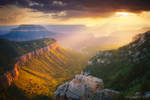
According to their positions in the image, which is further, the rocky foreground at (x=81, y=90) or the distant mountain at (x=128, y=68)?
the distant mountain at (x=128, y=68)

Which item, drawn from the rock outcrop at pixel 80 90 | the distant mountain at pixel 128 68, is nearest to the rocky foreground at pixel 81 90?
the rock outcrop at pixel 80 90

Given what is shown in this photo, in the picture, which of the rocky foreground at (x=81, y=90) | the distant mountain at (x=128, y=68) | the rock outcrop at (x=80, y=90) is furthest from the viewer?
the distant mountain at (x=128, y=68)

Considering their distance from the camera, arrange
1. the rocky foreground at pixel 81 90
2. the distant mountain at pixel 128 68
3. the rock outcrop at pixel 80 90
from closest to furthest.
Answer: the rocky foreground at pixel 81 90 → the rock outcrop at pixel 80 90 → the distant mountain at pixel 128 68

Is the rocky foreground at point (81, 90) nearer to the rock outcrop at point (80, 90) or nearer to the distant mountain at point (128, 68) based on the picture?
the rock outcrop at point (80, 90)

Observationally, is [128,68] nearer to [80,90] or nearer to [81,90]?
[81,90]

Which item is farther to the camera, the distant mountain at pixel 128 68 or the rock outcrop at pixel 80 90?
the distant mountain at pixel 128 68

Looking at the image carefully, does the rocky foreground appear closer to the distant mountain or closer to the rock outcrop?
the rock outcrop

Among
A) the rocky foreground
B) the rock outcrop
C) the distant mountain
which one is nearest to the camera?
the rocky foreground

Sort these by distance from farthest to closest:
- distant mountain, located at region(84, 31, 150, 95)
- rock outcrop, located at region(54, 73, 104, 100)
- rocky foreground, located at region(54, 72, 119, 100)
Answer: distant mountain, located at region(84, 31, 150, 95), rock outcrop, located at region(54, 73, 104, 100), rocky foreground, located at region(54, 72, 119, 100)

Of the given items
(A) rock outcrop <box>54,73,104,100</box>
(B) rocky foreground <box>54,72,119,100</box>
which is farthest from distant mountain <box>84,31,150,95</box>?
(A) rock outcrop <box>54,73,104,100</box>

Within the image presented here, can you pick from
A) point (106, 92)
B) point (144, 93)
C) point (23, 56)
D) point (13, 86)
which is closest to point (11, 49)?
point (23, 56)
